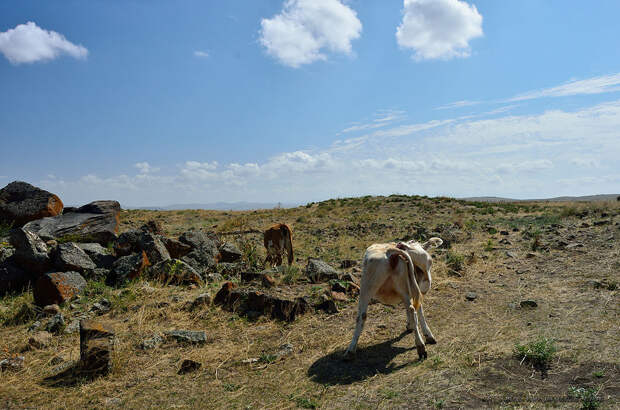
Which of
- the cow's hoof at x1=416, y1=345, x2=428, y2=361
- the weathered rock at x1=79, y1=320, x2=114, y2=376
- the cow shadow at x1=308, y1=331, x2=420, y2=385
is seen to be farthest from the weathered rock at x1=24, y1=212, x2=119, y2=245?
the cow's hoof at x1=416, y1=345, x2=428, y2=361

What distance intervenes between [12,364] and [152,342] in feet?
5.41

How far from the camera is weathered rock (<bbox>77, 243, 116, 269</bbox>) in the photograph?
8656 mm

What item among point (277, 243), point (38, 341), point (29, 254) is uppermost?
point (29, 254)

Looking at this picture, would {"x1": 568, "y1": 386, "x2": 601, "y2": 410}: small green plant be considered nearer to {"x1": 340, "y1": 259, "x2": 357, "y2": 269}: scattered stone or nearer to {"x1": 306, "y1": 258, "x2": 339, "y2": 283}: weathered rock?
{"x1": 306, "y1": 258, "x2": 339, "y2": 283}: weathered rock

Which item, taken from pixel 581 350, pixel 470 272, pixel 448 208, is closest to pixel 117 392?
pixel 581 350

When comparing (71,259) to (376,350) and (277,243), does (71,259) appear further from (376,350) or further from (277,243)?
(376,350)

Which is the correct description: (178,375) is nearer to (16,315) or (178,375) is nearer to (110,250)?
(16,315)

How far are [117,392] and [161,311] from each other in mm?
2292

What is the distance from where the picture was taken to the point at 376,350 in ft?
16.3

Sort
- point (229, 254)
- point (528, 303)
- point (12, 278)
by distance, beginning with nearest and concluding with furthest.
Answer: point (528, 303), point (12, 278), point (229, 254)

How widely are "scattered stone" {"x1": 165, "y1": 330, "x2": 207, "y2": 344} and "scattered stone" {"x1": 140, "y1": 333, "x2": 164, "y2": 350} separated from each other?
13 centimetres

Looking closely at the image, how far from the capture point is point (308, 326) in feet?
19.6

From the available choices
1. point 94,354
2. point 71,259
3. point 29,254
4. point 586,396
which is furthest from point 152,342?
point 586,396

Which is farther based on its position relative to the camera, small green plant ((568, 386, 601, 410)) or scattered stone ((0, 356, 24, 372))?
scattered stone ((0, 356, 24, 372))
